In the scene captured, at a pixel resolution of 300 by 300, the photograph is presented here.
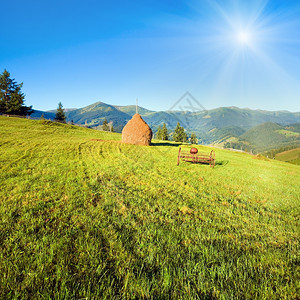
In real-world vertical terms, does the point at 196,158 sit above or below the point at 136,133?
below

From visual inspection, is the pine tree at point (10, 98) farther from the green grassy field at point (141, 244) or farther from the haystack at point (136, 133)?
the green grassy field at point (141, 244)

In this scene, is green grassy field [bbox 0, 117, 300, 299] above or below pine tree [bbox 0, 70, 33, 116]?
below

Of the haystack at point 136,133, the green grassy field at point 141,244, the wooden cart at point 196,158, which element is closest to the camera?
the green grassy field at point 141,244

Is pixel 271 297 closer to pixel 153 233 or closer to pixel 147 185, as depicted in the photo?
pixel 153 233

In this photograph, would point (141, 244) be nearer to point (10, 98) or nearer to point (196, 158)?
point (196, 158)

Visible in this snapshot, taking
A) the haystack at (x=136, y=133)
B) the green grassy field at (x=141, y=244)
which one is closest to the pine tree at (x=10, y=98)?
the haystack at (x=136, y=133)

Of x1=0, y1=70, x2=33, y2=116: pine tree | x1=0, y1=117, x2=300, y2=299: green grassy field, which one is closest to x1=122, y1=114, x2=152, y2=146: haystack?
x1=0, y1=117, x2=300, y2=299: green grassy field

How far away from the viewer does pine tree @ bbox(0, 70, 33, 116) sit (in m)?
48.2

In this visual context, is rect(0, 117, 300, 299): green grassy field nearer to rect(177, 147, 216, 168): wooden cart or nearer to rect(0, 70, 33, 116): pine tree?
rect(177, 147, 216, 168): wooden cart

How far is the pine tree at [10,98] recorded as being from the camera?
158 feet

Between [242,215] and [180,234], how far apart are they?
2.57 meters

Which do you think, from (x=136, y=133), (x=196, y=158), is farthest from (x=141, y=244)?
(x=136, y=133)

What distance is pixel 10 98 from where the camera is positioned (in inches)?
1971

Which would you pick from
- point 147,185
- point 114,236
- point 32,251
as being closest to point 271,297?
point 114,236
